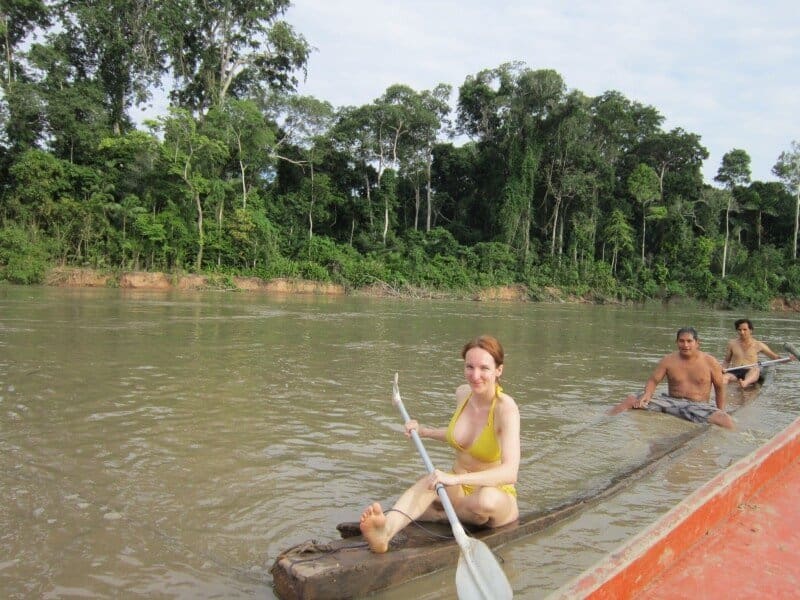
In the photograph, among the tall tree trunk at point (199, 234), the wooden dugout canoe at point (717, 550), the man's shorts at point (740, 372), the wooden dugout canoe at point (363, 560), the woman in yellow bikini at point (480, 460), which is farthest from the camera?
the tall tree trunk at point (199, 234)

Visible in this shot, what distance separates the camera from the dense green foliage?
25.2m

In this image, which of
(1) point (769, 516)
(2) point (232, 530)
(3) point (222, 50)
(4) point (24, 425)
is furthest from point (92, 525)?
(3) point (222, 50)

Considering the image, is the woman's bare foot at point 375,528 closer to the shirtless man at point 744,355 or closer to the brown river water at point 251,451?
the brown river water at point 251,451

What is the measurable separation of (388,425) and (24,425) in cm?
290

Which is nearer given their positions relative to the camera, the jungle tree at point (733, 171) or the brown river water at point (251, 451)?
the brown river water at point (251, 451)

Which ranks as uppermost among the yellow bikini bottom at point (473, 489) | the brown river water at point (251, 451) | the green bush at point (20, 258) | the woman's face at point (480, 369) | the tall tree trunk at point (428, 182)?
the tall tree trunk at point (428, 182)

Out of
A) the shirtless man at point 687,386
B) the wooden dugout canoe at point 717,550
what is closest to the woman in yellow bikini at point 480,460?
the wooden dugout canoe at point 717,550

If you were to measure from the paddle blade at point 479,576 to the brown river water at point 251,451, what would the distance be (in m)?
0.32

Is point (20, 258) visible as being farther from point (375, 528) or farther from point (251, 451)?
point (375, 528)

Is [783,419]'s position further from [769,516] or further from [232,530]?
[232,530]

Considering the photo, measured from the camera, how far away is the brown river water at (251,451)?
2.74m

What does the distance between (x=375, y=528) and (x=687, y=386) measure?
4.69 metres

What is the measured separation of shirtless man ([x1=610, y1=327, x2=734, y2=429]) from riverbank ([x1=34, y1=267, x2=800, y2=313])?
21388 mm

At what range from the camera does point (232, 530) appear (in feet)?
10.1
